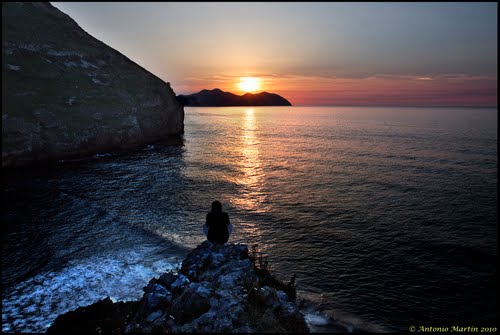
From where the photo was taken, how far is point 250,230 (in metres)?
21.2

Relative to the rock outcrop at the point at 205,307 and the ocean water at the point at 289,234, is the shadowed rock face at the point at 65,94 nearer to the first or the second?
the ocean water at the point at 289,234

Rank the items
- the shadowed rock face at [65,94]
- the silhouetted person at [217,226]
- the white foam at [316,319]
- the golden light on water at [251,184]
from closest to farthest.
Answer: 1. the white foam at [316,319]
2. the silhouetted person at [217,226]
3. the golden light on water at [251,184]
4. the shadowed rock face at [65,94]

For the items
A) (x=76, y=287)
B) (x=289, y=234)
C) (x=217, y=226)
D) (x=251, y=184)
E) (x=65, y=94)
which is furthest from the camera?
(x=65, y=94)

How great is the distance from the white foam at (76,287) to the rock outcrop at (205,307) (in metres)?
1.46

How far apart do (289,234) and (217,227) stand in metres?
8.84

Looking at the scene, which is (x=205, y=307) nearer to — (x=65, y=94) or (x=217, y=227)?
(x=217, y=227)

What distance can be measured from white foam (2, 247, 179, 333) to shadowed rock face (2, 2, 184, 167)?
3017 centimetres

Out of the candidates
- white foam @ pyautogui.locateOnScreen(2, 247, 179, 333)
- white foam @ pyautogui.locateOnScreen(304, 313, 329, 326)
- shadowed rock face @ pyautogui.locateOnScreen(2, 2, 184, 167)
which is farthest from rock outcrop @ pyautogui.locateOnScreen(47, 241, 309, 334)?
shadowed rock face @ pyautogui.locateOnScreen(2, 2, 184, 167)

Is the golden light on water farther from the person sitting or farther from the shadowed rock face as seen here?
the shadowed rock face

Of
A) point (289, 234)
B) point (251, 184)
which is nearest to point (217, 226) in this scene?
point (289, 234)

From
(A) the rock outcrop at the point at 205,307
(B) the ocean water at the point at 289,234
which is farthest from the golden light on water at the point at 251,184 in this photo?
(A) the rock outcrop at the point at 205,307

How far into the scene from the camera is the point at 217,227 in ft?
41.9

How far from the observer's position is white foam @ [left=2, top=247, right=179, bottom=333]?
11392 millimetres

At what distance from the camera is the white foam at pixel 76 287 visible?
11.4 metres
